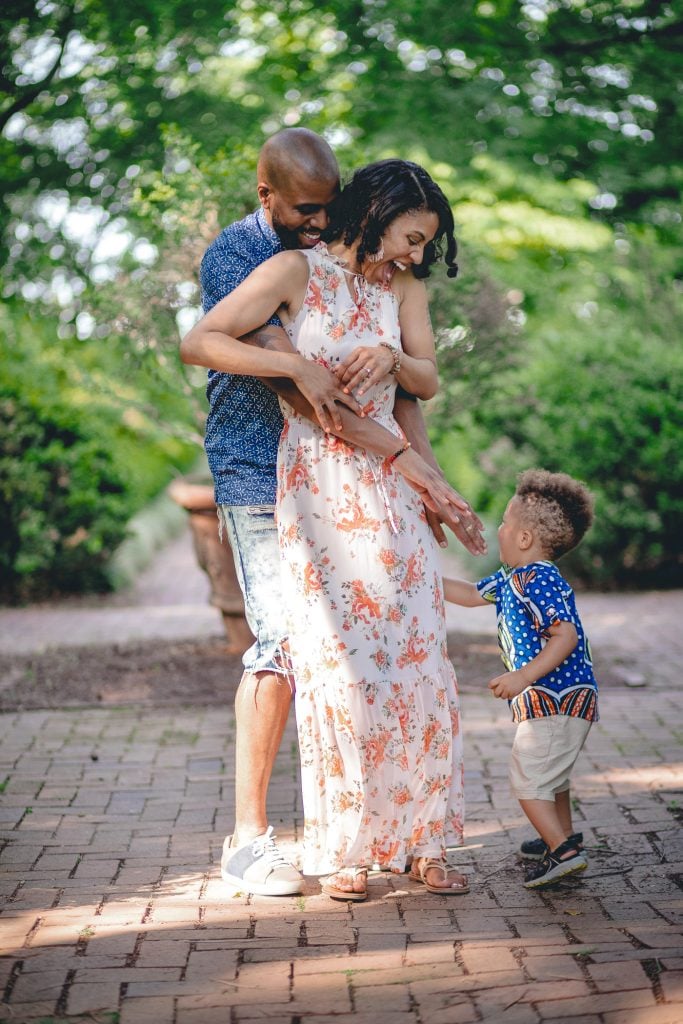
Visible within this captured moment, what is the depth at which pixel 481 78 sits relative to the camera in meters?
8.24

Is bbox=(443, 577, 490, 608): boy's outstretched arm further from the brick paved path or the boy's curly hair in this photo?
the brick paved path

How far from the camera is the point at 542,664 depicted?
122 inches

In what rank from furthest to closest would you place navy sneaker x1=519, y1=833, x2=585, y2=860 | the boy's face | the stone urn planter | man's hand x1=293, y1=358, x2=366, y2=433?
the stone urn planter
navy sneaker x1=519, y1=833, x2=585, y2=860
the boy's face
man's hand x1=293, y1=358, x2=366, y2=433

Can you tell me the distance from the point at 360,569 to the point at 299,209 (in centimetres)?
101

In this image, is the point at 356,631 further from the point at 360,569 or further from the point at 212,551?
the point at 212,551

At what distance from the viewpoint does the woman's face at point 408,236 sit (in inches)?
118

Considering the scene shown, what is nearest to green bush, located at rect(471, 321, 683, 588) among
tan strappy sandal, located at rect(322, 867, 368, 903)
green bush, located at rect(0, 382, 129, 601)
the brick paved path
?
green bush, located at rect(0, 382, 129, 601)

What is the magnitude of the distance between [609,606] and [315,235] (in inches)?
254

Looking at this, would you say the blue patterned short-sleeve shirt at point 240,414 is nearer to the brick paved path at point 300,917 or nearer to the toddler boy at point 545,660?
the toddler boy at point 545,660

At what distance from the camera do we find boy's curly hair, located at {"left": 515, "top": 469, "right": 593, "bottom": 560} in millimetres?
3232

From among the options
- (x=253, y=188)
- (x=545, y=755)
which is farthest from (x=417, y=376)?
(x=253, y=188)

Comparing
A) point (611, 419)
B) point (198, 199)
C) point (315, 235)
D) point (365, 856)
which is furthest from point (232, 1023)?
point (611, 419)

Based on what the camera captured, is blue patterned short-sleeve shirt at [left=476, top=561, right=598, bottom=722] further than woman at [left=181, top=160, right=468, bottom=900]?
Yes

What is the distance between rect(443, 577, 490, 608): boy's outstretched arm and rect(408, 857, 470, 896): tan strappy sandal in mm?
729
